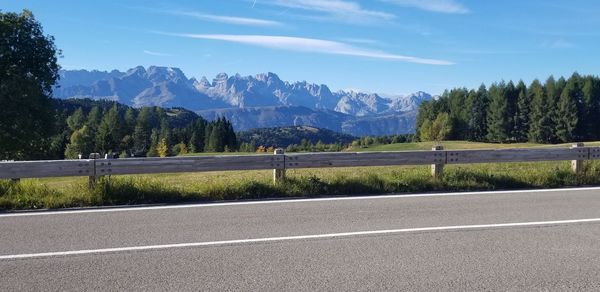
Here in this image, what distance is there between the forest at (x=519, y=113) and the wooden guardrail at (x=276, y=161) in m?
106

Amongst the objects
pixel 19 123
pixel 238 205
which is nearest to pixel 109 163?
pixel 238 205

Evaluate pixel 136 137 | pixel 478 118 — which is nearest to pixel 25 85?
pixel 136 137

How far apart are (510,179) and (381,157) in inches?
120

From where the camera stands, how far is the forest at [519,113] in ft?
361

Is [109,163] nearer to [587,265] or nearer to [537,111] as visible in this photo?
[587,265]

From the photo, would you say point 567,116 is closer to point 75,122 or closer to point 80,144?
point 80,144

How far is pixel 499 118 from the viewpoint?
122m

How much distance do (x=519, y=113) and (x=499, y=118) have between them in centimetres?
463

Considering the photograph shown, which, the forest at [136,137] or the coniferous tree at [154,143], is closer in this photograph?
the forest at [136,137]

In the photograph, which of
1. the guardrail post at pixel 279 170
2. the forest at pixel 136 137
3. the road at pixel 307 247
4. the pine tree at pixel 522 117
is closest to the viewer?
the road at pixel 307 247

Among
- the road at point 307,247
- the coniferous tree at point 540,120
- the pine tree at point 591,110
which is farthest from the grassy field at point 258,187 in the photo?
the pine tree at point 591,110

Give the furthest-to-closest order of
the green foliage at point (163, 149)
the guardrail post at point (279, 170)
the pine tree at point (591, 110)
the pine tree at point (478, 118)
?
the pine tree at point (478, 118) < the green foliage at point (163, 149) < the pine tree at point (591, 110) < the guardrail post at point (279, 170)

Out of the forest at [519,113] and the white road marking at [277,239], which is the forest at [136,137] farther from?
the white road marking at [277,239]

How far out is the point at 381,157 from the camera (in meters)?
11.8
